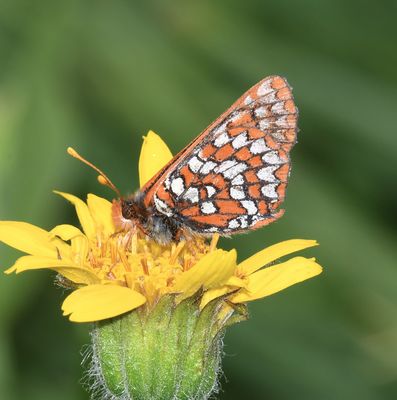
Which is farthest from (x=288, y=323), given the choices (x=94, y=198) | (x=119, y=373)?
(x=119, y=373)

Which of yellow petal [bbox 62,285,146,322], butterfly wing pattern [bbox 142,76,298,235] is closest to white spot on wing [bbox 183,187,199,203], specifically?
butterfly wing pattern [bbox 142,76,298,235]

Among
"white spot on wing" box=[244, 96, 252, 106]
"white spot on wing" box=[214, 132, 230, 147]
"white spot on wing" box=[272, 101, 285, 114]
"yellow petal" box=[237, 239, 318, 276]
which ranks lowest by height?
"yellow petal" box=[237, 239, 318, 276]

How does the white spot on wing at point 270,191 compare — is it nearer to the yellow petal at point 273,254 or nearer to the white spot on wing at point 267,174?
the white spot on wing at point 267,174

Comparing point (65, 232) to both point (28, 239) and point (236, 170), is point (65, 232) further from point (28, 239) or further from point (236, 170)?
point (236, 170)

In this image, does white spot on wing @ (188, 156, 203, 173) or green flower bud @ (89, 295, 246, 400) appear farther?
white spot on wing @ (188, 156, 203, 173)

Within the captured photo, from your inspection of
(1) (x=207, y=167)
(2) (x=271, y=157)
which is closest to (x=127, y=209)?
(1) (x=207, y=167)

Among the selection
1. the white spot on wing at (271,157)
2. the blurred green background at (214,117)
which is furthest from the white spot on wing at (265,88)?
the blurred green background at (214,117)

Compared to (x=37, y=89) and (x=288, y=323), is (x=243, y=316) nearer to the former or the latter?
(x=288, y=323)

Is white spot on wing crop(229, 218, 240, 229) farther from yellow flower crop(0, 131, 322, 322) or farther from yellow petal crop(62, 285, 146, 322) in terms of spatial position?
yellow petal crop(62, 285, 146, 322)
